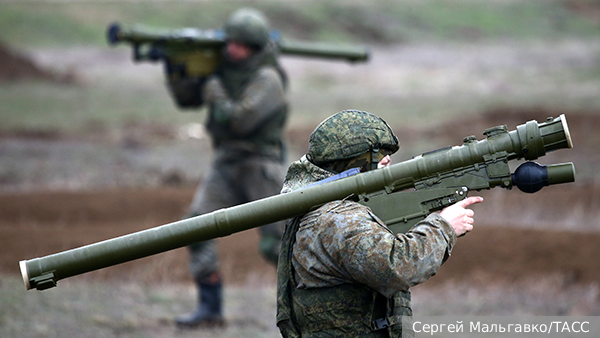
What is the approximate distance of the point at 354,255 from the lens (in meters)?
2.83

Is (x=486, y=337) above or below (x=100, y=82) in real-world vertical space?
below

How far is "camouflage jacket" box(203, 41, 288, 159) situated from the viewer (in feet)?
21.0

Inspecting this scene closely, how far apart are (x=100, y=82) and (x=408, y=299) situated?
22.4m

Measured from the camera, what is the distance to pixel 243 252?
9539 millimetres

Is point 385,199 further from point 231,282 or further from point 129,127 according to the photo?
point 129,127

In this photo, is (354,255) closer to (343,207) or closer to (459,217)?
(343,207)

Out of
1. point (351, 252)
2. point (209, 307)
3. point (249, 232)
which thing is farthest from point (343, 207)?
point (249, 232)

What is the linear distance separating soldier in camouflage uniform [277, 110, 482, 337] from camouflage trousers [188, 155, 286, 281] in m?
3.06

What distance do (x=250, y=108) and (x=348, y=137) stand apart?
3355 millimetres

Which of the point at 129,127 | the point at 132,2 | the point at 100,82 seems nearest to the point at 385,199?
the point at 129,127

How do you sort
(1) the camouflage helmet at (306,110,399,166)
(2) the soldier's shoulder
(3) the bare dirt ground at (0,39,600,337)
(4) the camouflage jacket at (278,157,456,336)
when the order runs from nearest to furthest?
(4) the camouflage jacket at (278,157,456,336), (2) the soldier's shoulder, (1) the camouflage helmet at (306,110,399,166), (3) the bare dirt ground at (0,39,600,337)

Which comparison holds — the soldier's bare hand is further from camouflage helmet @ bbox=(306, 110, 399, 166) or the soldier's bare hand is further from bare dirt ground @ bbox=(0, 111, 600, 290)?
bare dirt ground @ bbox=(0, 111, 600, 290)

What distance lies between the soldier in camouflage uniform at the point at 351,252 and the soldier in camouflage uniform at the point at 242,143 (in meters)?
3.11

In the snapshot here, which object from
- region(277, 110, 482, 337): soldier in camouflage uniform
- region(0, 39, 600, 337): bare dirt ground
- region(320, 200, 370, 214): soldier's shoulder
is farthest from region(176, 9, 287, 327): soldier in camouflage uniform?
region(320, 200, 370, 214): soldier's shoulder
